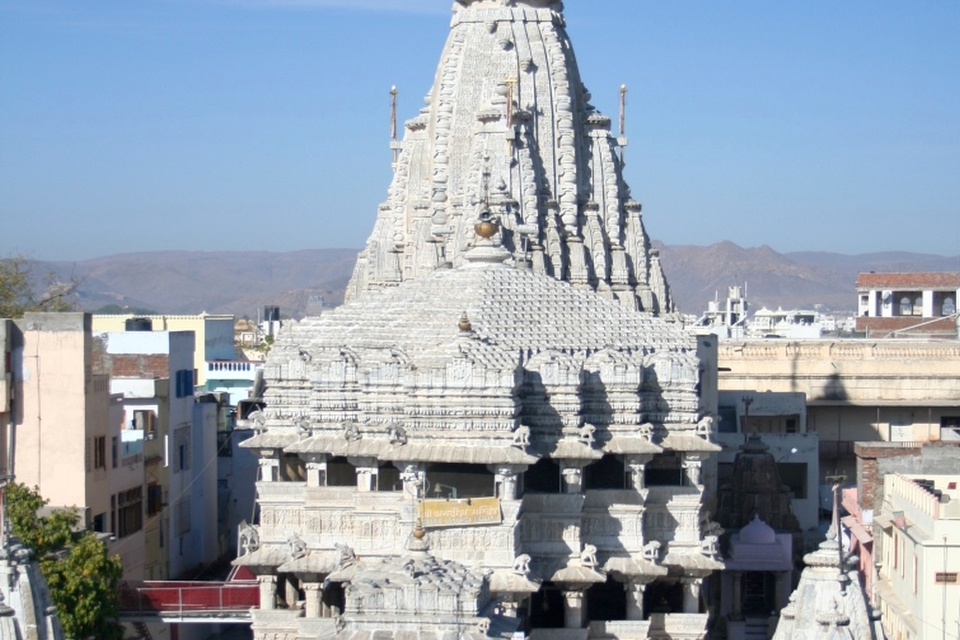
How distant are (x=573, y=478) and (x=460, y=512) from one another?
2972 mm

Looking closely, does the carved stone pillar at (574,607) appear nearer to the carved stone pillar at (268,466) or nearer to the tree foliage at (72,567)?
the carved stone pillar at (268,466)

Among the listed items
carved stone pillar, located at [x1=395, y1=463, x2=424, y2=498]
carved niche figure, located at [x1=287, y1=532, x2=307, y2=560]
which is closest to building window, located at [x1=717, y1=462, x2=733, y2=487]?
carved niche figure, located at [x1=287, y1=532, x2=307, y2=560]

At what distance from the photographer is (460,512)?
1399 inches

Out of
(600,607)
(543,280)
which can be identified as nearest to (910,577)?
(600,607)

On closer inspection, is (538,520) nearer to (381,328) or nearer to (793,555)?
(381,328)

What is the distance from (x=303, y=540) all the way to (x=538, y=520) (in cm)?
438

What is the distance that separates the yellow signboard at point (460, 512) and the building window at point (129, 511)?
1385cm

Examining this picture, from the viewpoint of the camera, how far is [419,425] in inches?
1441

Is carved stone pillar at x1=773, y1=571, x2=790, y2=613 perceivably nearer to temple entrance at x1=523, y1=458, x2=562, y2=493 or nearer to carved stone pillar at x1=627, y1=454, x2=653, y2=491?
carved stone pillar at x1=627, y1=454, x2=653, y2=491

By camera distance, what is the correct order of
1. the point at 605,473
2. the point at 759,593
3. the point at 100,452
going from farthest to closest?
the point at 759,593, the point at 100,452, the point at 605,473

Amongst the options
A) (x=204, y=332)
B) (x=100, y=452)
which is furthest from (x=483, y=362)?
(x=204, y=332)

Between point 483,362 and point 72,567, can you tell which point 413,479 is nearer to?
point 483,362

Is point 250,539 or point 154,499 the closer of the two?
point 250,539

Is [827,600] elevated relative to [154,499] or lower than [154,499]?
lower
